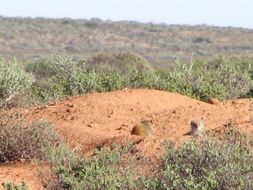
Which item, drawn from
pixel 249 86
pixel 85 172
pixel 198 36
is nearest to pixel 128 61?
pixel 249 86

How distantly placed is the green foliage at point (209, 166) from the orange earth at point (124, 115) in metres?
3.25

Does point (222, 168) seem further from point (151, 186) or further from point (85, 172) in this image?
point (85, 172)

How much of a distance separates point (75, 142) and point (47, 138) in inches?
39.9

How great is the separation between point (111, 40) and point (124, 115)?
52693 mm

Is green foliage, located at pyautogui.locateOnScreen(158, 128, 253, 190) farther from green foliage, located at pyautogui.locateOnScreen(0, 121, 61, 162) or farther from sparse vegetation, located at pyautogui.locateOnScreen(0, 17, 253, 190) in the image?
green foliage, located at pyautogui.locateOnScreen(0, 121, 61, 162)

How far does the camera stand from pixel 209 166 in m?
7.68

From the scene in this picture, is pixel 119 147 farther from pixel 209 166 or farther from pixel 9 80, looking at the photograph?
pixel 9 80

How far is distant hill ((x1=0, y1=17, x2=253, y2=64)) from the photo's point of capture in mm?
56719

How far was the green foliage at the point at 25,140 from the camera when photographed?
11.5 meters

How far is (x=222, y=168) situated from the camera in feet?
23.5

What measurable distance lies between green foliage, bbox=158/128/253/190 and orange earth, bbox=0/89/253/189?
325 cm

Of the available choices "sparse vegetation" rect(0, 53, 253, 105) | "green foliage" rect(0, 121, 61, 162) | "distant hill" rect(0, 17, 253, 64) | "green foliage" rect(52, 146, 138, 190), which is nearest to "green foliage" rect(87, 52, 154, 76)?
"sparse vegetation" rect(0, 53, 253, 105)

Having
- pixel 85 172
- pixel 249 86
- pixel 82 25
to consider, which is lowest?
pixel 82 25

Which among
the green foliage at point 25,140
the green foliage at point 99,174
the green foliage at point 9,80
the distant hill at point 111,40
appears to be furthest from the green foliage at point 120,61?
the green foliage at point 99,174
